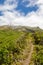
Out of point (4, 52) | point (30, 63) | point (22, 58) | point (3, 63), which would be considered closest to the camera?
point (3, 63)

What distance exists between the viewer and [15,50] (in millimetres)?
50562

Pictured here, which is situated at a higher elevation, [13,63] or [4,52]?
[4,52]

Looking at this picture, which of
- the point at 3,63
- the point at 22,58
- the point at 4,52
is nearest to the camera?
the point at 3,63

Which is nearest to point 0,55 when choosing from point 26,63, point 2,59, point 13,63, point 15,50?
point 2,59

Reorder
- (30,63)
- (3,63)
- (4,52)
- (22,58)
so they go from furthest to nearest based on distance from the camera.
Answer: (22,58)
(30,63)
(4,52)
(3,63)

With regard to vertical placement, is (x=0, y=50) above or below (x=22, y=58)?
above

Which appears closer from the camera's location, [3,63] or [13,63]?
[3,63]

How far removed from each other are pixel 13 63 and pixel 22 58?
7170 mm

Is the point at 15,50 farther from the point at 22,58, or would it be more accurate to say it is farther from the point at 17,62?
the point at 17,62

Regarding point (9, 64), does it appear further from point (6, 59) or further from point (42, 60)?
point (42, 60)

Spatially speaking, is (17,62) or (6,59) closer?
(6,59)

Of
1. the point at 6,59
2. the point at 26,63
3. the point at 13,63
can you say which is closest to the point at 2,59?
the point at 6,59

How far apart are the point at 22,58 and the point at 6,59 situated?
10.1 m

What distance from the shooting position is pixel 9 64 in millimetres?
39531
